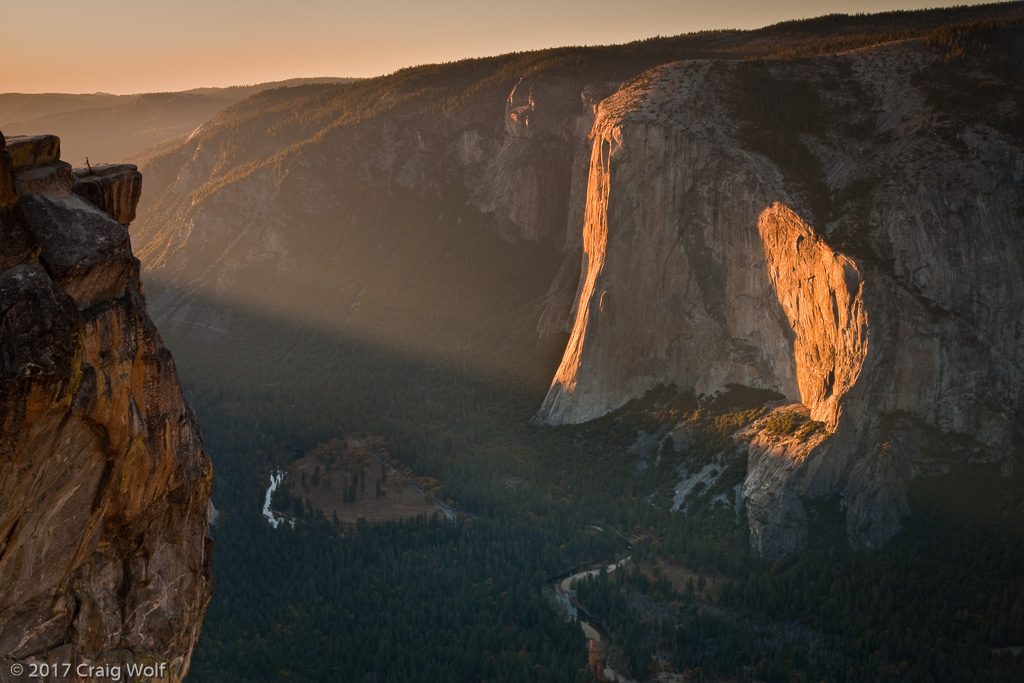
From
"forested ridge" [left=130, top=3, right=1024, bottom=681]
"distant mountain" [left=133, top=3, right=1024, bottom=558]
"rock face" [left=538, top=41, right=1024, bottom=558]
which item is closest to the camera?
"forested ridge" [left=130, top=3, right=1024, bottom=681]

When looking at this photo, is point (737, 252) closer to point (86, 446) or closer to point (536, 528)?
point (536, 528)

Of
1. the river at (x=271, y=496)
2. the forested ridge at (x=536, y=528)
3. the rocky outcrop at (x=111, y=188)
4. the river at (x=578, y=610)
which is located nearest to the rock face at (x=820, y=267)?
the forested ridge at (x=536, y=528)

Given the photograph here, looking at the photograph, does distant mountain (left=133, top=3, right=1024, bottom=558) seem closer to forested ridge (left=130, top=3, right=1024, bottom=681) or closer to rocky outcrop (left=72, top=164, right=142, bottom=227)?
forested ridge (left=130, top=3, right=1024, bottom=681)

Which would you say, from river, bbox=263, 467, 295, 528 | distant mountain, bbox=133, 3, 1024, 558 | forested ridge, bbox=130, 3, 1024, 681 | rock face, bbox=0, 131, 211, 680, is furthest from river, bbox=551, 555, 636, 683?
rock face, bbox=0, 131, 211, 680

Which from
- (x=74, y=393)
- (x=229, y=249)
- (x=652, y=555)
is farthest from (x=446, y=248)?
(x=74, y=393)

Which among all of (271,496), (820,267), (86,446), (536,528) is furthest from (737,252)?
(86,446)

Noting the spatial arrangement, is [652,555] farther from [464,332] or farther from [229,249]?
[229,249]
